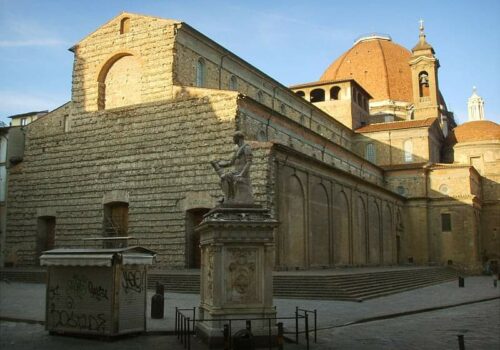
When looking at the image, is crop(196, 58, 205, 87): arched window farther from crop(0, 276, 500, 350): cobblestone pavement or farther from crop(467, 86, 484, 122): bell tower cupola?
crop(467, 86, 484, 122): bell tower cupola

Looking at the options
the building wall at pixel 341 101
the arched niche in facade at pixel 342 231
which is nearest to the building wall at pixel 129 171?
the arched niche in facade at pixel 342 231

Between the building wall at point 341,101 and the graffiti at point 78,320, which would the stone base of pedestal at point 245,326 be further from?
the building wall at point 341,101

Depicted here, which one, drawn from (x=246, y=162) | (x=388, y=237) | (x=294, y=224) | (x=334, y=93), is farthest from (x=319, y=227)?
(x=334, y=93)

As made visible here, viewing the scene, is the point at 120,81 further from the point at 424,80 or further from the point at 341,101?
the point at 424,80

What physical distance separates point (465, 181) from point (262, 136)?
2570cm

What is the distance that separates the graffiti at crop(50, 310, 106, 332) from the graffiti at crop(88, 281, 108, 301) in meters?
0.37

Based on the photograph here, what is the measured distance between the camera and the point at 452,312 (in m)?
18.5

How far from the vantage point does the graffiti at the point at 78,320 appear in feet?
39.5

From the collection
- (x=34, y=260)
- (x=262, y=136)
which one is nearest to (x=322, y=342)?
(x=262, y=136)

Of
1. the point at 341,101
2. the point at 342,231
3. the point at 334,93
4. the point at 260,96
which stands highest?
the point at 334,93

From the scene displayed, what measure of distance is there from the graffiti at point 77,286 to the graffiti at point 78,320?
0.40 meters

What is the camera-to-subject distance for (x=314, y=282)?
22734mm

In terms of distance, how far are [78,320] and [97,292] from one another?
739mm

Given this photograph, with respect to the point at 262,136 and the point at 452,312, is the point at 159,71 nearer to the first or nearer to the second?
the point at 262,136
